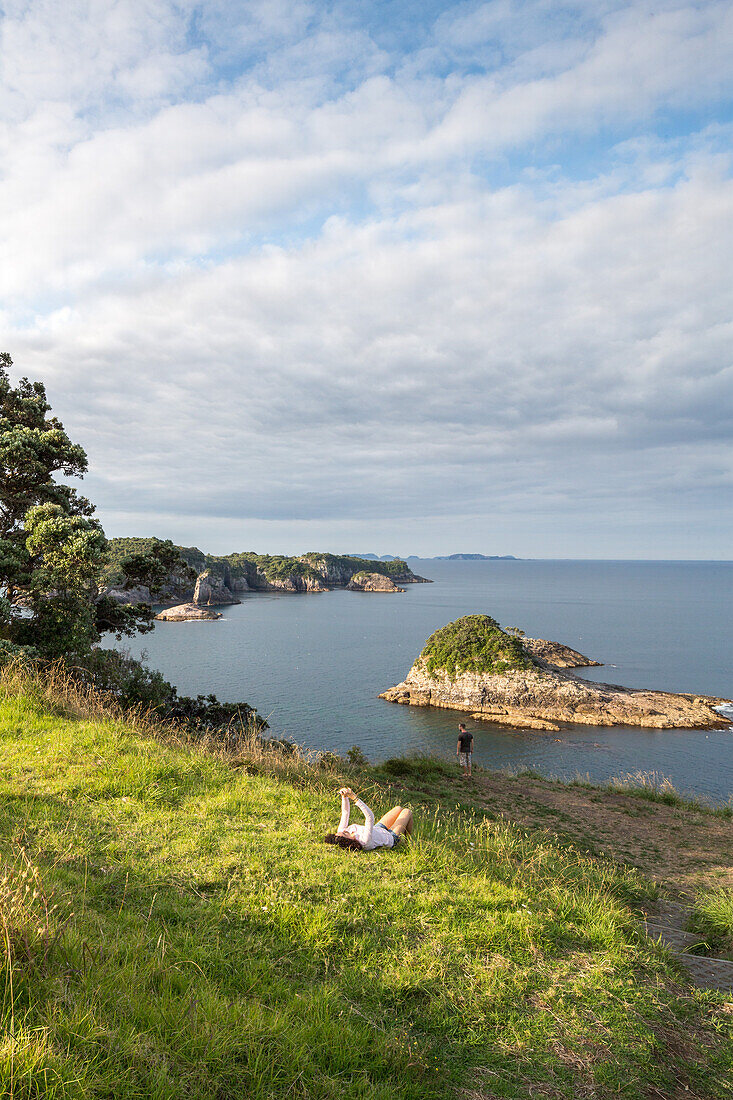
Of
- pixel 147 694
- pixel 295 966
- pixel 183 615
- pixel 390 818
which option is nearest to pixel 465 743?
pixel 147 694

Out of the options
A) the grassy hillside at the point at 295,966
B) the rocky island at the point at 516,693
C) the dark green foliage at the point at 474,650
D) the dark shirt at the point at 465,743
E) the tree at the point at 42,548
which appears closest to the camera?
the grassy hillside at the point at 295,966

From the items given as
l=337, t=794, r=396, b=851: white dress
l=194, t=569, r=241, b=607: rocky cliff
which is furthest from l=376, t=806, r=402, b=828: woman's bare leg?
l=194, t=569, r=241, b=607: rocky cliff

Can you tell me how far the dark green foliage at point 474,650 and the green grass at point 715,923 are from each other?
48504 mm

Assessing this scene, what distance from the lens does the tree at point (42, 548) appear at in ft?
46.6

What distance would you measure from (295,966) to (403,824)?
320cm

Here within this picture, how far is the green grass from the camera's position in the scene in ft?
21.1

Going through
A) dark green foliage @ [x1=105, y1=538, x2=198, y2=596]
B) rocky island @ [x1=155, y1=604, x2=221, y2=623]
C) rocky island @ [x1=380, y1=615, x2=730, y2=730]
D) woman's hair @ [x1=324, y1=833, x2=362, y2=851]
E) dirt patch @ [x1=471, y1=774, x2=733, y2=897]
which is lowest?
rocky island @ [x1=155, y1=604, x2=221, y2=623]

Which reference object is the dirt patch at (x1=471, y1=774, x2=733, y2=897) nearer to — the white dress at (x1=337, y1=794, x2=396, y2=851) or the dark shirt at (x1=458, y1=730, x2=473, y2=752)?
the dark shirt at (x1=458, y1=730, x2=473, y2=752)

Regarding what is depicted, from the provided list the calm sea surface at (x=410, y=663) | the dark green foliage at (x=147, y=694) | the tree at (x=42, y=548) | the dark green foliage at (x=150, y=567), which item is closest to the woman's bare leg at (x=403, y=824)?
the dark green foliage at (x=147, y=694)

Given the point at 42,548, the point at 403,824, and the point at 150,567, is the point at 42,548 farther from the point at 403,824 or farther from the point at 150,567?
the point at 403,824

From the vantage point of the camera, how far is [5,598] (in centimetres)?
1385

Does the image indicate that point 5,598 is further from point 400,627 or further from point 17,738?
point 400,627

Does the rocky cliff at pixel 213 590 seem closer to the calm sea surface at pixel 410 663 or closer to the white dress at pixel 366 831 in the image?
the calm sea surface at pixel 410 663

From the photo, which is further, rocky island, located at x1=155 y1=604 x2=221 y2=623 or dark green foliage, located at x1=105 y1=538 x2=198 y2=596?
rocky island, located at x1=155 y1=604 x2=221 y2=623
